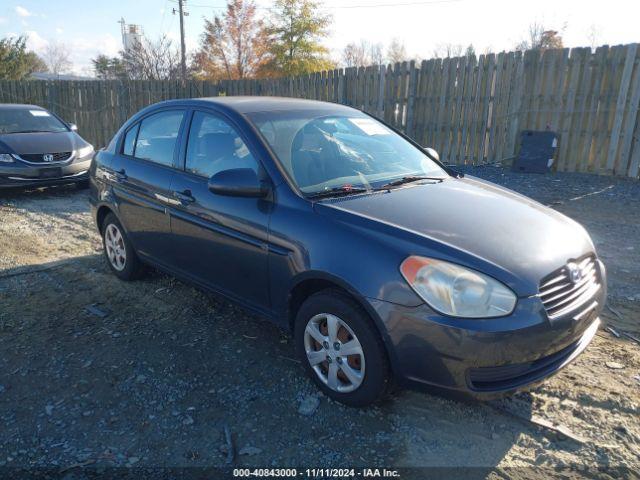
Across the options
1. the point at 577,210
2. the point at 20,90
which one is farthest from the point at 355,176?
the point at 20,90

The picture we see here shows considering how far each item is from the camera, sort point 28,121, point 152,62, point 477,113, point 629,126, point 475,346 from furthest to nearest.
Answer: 1. point 152,62
2. point 477,113
3. point 28,121
4. point 629,126
5. point 475,346

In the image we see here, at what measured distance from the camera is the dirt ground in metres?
2.52

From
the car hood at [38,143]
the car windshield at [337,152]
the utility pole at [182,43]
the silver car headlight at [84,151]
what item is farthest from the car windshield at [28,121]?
the utility pole at [182,43]

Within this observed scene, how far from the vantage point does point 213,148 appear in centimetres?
364

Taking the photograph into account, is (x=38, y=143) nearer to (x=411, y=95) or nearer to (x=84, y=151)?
(x=84, y=151)

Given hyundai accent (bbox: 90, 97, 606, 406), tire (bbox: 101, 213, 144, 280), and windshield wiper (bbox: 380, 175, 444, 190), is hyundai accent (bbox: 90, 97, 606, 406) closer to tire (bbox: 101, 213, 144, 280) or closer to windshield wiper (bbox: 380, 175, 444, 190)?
windshield wiper (bbox: 380, 175, 444, 190)

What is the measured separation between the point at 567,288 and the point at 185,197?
264 cm

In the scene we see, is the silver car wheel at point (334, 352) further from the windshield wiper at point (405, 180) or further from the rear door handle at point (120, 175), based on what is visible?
the rear door handle at point (120, 175)

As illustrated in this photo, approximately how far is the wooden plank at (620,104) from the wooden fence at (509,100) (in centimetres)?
2

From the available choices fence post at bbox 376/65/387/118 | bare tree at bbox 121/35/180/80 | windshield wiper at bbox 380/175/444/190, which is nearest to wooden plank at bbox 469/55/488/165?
fence post at bbox 376/65/387/118

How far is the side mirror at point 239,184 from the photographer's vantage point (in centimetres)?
304

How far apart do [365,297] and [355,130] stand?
1.78 meters

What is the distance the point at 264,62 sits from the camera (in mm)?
34312

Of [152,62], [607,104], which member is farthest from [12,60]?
[607,104]
